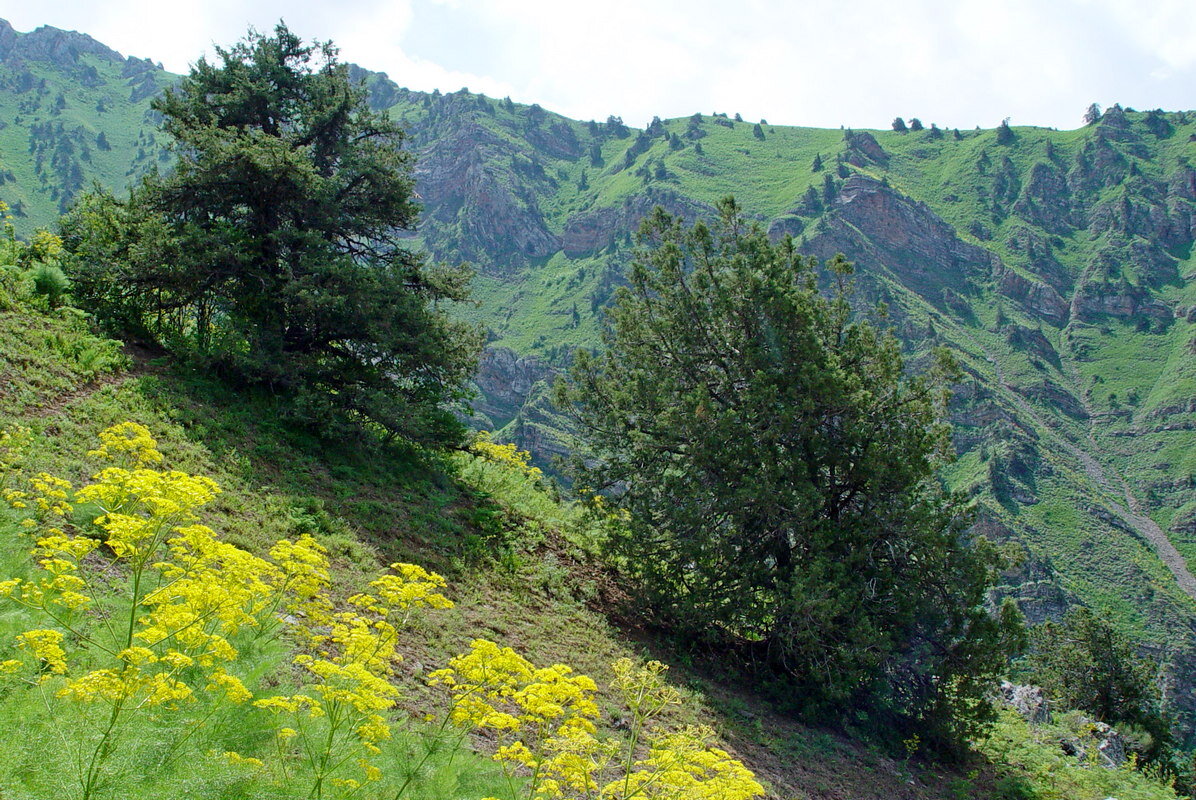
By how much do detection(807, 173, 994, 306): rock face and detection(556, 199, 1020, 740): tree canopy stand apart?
437 ft

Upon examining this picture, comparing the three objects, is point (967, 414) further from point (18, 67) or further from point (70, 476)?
point (18, 67)

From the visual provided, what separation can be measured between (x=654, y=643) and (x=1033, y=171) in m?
184

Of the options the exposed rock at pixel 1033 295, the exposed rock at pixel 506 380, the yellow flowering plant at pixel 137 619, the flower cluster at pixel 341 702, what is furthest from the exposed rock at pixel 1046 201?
the yellow flowering plant at pixel 137 619

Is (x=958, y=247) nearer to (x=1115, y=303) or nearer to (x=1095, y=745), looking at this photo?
(x=1115, y=303)

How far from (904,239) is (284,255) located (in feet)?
498

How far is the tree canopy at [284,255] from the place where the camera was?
11484 millimetres

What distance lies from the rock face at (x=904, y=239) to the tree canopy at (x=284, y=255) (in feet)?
439

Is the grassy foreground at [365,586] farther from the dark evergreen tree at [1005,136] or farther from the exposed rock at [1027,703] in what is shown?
the dark evergreen tree at [1005,136]

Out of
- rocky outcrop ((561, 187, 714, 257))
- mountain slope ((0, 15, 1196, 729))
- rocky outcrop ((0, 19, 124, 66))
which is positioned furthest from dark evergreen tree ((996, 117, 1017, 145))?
rocky outcrop ((0, 19, 124, 66))

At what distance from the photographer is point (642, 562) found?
38.5ft

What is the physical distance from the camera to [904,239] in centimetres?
14512

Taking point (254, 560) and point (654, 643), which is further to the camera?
point (654, 643)

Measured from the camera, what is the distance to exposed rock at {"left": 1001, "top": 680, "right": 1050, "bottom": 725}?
15429mm

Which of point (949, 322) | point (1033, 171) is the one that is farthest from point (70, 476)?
point (1033, 171)
